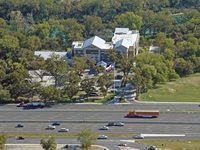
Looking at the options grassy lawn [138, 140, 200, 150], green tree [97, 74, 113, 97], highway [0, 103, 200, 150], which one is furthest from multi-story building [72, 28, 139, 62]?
grassy lawn [138, 140, 200, 150]

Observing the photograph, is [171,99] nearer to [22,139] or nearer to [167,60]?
[167,60]

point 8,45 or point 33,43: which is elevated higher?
point 8,45

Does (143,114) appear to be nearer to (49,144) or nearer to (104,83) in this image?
(104,83)

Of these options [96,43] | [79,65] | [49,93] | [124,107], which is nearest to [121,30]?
[96,43]

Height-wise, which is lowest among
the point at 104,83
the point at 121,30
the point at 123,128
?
the point at 123,128

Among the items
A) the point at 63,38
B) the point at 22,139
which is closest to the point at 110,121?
the point at 22,139

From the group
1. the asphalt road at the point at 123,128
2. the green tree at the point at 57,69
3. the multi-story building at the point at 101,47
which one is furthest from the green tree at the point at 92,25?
the asphalt road at the point at 123,128
